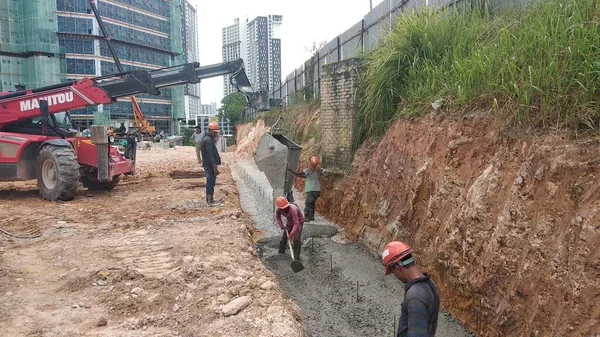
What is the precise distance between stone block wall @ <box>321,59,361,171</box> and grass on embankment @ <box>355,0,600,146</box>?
28cm

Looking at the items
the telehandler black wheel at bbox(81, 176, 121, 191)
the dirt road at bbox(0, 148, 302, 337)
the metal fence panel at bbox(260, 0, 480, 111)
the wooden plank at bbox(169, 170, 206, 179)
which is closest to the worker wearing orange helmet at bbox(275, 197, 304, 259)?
the dirt road at bbox(0, 148, 302, 337)

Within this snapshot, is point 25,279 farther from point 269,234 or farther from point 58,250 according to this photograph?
point 269,234

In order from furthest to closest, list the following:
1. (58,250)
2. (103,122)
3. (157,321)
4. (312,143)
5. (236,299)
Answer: (103,122)
(312,143)
(58,250)
(236,299)
(157,321)

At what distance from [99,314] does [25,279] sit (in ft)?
4.92

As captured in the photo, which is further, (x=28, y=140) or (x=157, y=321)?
(x=28, y=140)

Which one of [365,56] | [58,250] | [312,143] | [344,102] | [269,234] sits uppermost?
[365,56]

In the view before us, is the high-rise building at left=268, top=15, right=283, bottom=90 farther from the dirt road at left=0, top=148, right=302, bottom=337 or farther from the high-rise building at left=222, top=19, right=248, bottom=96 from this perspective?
the dirt road at left=0, top=148, right=302, bottom=337

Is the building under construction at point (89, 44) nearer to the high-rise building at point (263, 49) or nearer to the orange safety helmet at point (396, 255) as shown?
the high-rise building at point (263, 49)

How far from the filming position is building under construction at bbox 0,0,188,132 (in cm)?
4447

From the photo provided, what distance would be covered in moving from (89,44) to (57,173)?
4737 cm

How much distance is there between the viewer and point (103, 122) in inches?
1906

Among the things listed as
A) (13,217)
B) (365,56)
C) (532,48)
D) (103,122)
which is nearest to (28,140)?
(13,217)

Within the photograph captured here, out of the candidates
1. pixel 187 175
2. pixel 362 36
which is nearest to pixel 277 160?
pixel 362 36

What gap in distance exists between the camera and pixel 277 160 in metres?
8.70
